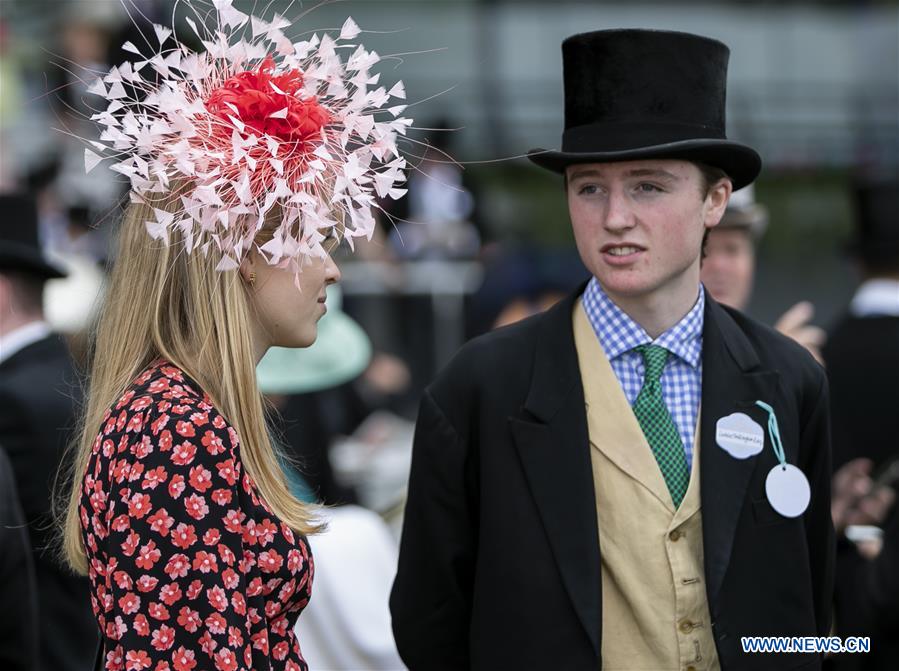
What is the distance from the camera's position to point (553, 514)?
3080 mm

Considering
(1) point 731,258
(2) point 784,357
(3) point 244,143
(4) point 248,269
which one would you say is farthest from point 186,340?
(1) point 731,258

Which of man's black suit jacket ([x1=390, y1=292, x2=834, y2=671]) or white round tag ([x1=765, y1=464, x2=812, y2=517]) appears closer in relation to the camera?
man's black suit jacket ([x1=390, y1=292, x2=834, y2=671])

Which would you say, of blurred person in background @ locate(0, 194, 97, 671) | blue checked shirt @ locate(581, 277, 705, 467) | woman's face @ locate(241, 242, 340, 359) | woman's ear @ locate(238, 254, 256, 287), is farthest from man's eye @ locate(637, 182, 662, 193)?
blurred person in background @ locate(0, 194, 97, 671)

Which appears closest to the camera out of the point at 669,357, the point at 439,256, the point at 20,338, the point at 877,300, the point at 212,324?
the point at 212,324

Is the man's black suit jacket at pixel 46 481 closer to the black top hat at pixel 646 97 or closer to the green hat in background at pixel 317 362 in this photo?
the green hat in background at pixel 317 362

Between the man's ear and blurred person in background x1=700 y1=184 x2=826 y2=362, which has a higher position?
the man's ear

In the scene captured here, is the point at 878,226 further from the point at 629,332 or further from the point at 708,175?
the point at 629,332

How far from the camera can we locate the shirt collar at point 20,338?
4848 millimetres

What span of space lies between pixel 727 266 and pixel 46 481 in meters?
2.50

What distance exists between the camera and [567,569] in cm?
303

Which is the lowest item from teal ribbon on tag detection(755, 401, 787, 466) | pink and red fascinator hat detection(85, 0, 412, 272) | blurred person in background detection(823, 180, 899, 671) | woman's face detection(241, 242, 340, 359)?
blurred person in background detection(823, 180, 899, 671)

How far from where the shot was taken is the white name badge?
3.15m

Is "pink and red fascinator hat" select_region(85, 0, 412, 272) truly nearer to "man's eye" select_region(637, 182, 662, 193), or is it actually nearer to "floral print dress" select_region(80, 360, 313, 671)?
"floral print dress" select_region(80, 360, 313, 671)

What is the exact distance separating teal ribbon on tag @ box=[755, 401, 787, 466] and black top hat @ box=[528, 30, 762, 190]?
608 mm
